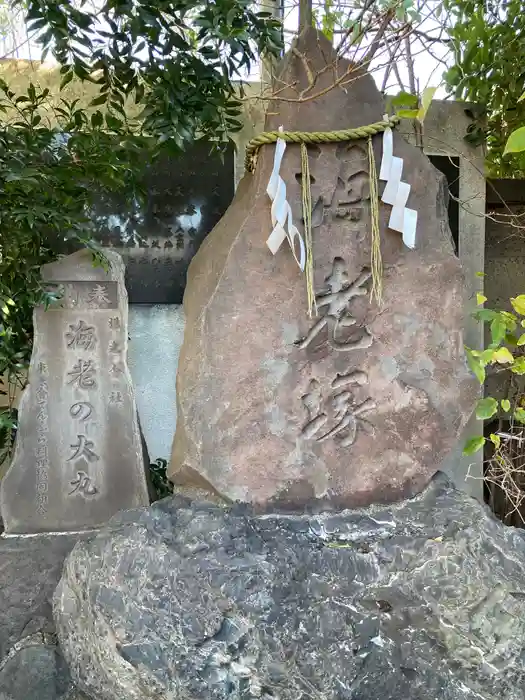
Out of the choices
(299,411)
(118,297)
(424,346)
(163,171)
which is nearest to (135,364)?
(118,297)

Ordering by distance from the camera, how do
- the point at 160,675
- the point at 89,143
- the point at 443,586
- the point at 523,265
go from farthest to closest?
the point at 523,265 → the point at 89,143 → the point at 443,586 → the point at 160,675

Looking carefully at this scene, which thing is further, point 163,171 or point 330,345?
point 163,171

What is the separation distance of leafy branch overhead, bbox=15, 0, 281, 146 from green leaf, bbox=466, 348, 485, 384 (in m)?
1.18

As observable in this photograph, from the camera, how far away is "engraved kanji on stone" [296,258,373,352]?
70.6 inches

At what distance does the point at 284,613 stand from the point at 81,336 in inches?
52.1

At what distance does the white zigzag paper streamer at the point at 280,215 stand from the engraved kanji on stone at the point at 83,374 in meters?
0.98

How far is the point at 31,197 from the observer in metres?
2.08

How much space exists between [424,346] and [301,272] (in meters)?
0.44

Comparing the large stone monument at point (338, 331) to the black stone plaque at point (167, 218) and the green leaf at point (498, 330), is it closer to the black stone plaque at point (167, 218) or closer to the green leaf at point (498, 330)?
the green leaf at point (498, 330)

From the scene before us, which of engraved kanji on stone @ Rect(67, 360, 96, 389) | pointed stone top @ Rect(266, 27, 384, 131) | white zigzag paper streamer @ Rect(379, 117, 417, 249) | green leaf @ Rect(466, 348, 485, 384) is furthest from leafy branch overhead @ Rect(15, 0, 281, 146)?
green leaf @ Rect(466, 348, 485, 384)

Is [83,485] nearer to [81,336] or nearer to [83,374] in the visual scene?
[83,374]

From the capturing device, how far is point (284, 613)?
144 centimetres

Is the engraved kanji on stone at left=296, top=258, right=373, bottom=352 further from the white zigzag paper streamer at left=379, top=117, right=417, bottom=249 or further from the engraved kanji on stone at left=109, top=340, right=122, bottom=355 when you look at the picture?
the engraved kanji on stone at left=109, top=340, right=122, bottom=355

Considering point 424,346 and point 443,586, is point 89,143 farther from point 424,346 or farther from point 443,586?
point 443,586
